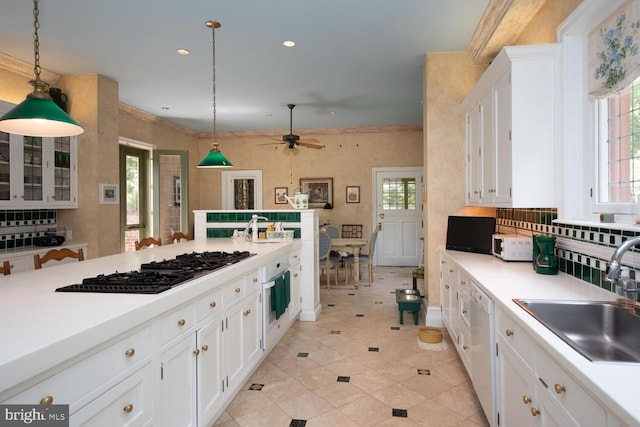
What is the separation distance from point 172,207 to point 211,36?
401 centimetres

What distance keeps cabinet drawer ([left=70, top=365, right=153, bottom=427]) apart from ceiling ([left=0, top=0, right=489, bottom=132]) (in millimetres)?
2855

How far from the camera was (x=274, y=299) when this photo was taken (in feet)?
10.8

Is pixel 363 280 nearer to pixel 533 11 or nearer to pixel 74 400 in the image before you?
pixel 533 11

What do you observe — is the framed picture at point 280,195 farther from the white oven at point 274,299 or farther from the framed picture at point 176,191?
the white oven at point 274,299

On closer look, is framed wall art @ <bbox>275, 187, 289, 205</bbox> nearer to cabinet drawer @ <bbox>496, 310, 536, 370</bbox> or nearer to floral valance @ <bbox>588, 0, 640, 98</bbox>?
floral valance @ <bbox>588, 0, 640, 98</bbox>

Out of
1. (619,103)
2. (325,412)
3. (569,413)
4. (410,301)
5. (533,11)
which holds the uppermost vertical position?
(533,11)

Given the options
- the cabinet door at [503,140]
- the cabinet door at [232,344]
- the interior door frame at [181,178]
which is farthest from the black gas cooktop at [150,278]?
the interior door frame at [181,178]

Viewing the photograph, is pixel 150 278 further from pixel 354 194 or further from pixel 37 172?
pixel 354 194

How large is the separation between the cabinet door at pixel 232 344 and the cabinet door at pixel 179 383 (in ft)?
1.33

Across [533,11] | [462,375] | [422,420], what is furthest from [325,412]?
[533,11]

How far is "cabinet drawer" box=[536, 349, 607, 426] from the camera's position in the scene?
104 cm

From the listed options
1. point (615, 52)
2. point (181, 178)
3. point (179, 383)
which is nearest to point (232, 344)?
point (179, 383)

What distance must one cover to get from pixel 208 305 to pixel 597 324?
6.26ft

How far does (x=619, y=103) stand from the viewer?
214 cm
